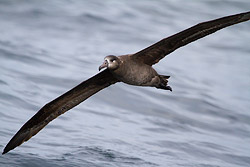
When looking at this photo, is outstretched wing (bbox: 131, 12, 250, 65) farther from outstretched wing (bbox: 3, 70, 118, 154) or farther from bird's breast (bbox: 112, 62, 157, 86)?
outstretched wing (bbox: 3, 70, 118, 154)

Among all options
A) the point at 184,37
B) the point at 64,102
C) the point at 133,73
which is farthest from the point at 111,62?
the point at 64,102

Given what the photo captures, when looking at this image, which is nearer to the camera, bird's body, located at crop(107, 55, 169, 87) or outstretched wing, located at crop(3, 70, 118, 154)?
bird's body, located at crop(107, 55, 169, 87)

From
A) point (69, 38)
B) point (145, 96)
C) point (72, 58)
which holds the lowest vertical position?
point (145, 96)

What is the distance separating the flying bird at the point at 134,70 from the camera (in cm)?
673

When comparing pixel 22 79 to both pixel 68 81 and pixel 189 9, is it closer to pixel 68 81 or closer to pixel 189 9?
pixel 68 81

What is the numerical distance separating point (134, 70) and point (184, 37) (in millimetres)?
772

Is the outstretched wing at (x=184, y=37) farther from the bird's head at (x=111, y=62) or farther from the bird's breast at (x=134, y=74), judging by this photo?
the bird's head at (x=111, y=62)

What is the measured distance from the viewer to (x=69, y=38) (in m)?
14.9

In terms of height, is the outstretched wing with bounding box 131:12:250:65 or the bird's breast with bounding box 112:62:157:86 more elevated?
the outstretched wing with bounding box 131:12:250:65

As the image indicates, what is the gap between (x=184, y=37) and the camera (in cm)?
704

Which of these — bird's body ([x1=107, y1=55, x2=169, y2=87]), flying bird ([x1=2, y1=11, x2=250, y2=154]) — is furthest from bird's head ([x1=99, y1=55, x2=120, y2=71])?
bird's body ([x1=107, y1=55, x2=169, y2=87])

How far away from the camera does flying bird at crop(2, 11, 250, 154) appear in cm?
673

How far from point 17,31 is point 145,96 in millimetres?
4964

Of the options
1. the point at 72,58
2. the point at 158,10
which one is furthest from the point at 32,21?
the point at 158,10
